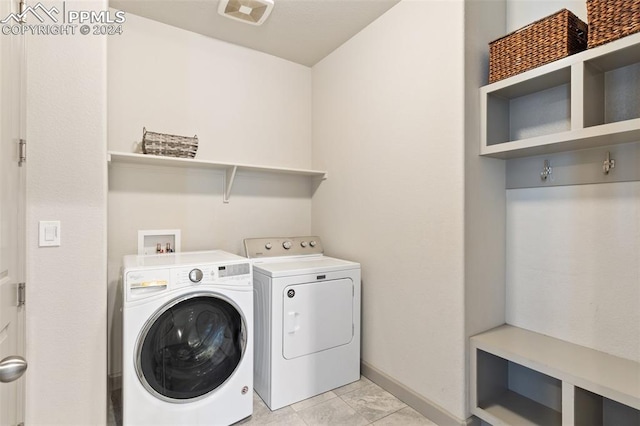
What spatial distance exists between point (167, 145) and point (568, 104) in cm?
236

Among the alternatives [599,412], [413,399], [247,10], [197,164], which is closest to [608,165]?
[599,412]

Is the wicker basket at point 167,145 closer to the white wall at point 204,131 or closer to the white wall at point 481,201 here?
the white wall at point 204,131

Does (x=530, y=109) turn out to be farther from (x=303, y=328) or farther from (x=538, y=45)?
(x=303, y=328)

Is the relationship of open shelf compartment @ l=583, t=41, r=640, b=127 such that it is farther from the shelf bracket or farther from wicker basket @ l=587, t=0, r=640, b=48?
the shelf bracket

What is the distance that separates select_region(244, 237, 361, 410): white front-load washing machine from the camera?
6.49ft

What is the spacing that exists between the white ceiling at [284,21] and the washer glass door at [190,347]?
191cm

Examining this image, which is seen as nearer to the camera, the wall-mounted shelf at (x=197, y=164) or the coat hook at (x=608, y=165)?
the coat hook at (x=608, y=165)

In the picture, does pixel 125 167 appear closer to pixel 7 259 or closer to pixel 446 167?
pixel 7 259

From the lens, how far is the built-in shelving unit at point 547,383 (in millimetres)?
1334

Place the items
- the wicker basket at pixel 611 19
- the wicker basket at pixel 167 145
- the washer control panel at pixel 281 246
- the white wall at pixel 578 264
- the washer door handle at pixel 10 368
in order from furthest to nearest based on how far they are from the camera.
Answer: the washer control panel at pixel 281 246 < the wicker basket at pixel 167 145 < the white wall at pixel 578 264 < the wicker basket at pixel 611 19 < the washer door handle at pixel 10 368

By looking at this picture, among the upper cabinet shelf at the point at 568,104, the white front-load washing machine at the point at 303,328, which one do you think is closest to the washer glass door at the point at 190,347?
the white front-load washing machine at the point at 303,328

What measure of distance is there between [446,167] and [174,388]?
1.87 meters

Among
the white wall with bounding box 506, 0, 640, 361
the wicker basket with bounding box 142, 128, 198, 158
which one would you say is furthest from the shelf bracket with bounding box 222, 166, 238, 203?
the white wall with bounding box 506, 0, 640, 361

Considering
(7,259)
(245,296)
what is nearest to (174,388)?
(245,296)
